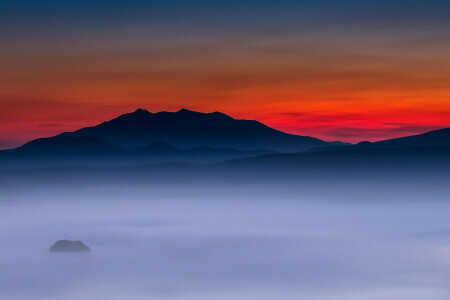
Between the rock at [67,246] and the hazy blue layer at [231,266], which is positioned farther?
the rock at [67,246]

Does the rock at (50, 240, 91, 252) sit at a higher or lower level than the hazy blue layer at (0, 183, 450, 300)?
higher

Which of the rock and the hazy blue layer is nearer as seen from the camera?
the hazy blue layer

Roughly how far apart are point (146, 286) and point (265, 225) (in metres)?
94.1

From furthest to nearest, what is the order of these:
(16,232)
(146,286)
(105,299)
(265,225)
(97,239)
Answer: (265,225) → (16,232) → (97,239) → (146,286) → (105,299)

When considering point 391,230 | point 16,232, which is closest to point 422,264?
point 391,230

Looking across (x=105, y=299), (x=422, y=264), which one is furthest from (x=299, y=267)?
(x=105, y=299)

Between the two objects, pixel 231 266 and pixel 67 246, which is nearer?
pixel 231 266

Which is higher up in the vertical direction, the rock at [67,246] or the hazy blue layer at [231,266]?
the rock at [67,246]

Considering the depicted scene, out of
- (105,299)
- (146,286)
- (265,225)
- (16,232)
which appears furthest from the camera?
(265,225)

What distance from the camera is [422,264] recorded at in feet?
243

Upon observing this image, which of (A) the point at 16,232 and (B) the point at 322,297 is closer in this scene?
(B) the point at 322,297

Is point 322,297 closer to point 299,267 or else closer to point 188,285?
point 188,285

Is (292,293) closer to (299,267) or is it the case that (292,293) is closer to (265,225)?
(299,267)

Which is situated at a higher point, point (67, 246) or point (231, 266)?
point (67, 246)
